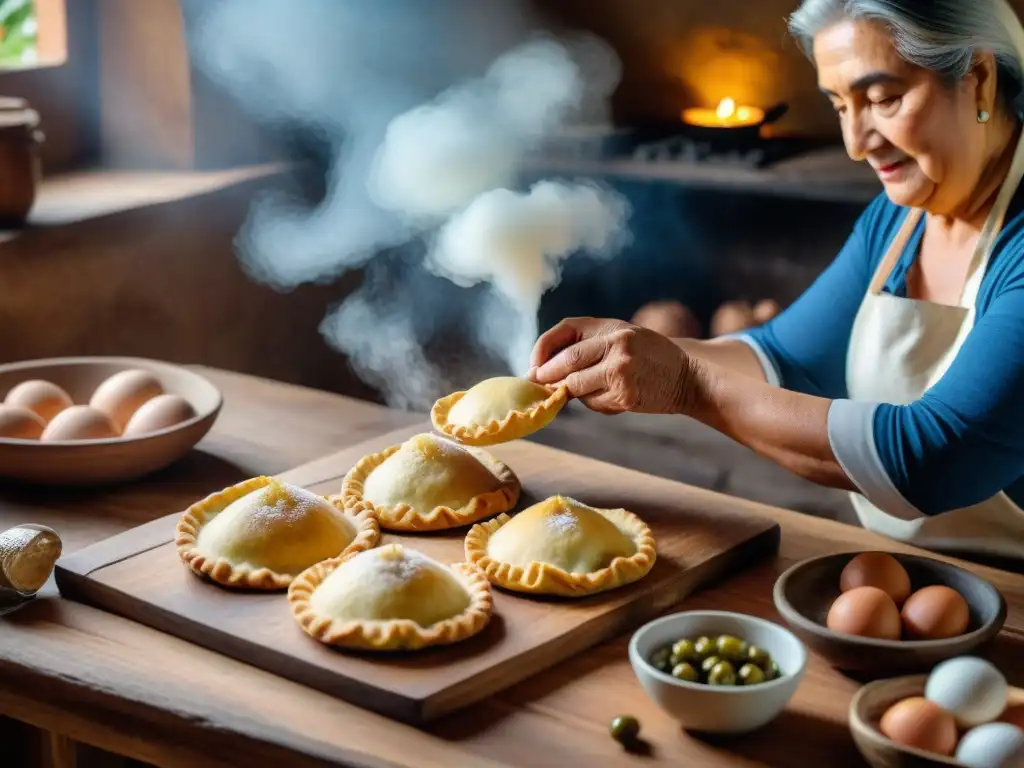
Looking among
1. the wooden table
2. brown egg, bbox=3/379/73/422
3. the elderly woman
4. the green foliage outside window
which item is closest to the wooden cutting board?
the wooden table

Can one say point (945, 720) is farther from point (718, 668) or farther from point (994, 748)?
point (718, 668)

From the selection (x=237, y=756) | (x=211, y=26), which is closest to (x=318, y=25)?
Result: (x=211, y=26)

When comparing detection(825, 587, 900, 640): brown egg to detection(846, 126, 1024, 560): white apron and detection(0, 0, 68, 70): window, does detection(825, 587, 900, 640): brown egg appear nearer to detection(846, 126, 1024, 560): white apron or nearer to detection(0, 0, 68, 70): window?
detection(846, 126, 1024, 560): white apron

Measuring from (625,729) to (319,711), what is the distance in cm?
34

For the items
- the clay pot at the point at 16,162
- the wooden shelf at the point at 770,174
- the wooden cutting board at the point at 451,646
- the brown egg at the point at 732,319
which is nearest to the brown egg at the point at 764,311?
the brown egg at the point at 732,319

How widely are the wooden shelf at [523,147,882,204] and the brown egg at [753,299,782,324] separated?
15.6 inches

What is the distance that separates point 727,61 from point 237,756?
308 centimetres

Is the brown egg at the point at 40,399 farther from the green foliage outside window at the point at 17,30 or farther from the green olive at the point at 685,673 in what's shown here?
the green foliage outside window at the point at 17,30

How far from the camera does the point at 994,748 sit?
48.3 inches

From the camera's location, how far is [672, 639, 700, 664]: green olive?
1396mm

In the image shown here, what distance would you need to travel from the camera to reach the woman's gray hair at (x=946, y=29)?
1.87 meters

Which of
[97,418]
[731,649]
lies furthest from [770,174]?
[731,649]

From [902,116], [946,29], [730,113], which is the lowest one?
[730,113]

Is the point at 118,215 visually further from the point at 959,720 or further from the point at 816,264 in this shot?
the point at 959,720
